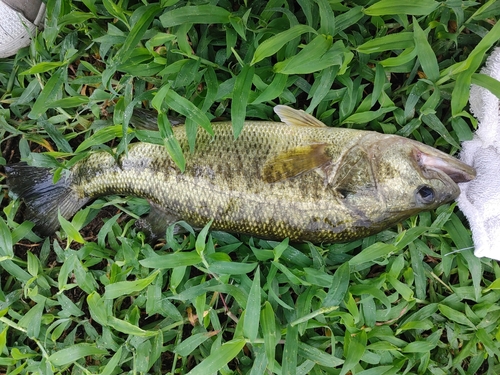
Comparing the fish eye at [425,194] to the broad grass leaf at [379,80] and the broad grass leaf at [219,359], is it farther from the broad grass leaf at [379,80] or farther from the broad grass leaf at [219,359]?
the broad grass leaf at [219,359]

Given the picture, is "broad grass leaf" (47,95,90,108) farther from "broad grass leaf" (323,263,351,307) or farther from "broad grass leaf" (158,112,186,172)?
"broad grass leaf" (323,263,351,307)

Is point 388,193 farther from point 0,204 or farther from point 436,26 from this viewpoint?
point 0,204

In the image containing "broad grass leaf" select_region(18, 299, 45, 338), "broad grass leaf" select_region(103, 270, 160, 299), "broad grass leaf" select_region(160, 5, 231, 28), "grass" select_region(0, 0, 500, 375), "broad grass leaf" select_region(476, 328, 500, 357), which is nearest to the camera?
→ "broad grass leaf" select_region(160, 5, 231, 28)

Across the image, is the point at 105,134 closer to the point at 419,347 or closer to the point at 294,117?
the point at 294,117

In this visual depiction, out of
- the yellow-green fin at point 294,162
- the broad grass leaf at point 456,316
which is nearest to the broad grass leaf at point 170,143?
the yellow-green fin at point 294,162

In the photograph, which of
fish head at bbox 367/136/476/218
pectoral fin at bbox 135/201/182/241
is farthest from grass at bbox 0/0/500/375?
fish head at bbox 367/136/476/218

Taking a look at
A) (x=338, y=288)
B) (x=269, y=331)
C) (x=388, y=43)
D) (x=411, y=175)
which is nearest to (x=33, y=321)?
(x=269, y=331)
